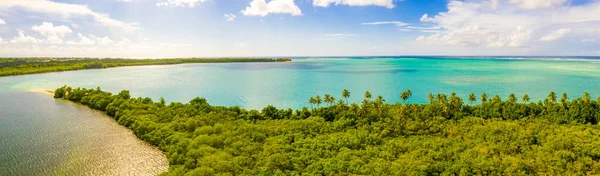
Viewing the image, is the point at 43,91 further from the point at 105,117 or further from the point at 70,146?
the point at 70,146

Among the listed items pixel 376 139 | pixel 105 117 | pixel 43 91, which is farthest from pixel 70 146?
pixel 43 91

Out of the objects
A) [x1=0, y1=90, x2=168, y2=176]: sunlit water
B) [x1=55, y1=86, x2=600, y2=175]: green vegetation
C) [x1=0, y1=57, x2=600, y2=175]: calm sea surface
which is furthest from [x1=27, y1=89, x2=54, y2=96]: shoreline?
[x1=55, y1=86, x2=600, y2=175]: green vegetation

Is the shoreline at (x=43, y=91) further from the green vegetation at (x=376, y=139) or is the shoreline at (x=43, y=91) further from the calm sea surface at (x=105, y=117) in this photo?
the green vegetation at (x=376, y=139)

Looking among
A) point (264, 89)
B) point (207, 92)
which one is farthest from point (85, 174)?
point (264, 89)

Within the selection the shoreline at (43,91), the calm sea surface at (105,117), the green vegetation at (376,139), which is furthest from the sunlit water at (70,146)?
the shoreline at (43,91)

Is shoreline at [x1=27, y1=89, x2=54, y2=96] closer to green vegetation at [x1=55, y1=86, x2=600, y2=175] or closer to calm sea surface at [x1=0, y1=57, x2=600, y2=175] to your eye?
calm sea surface at [x1=0, y1=57, x2=600, y2=175]

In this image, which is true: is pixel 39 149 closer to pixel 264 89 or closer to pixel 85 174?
pixel 85 174
